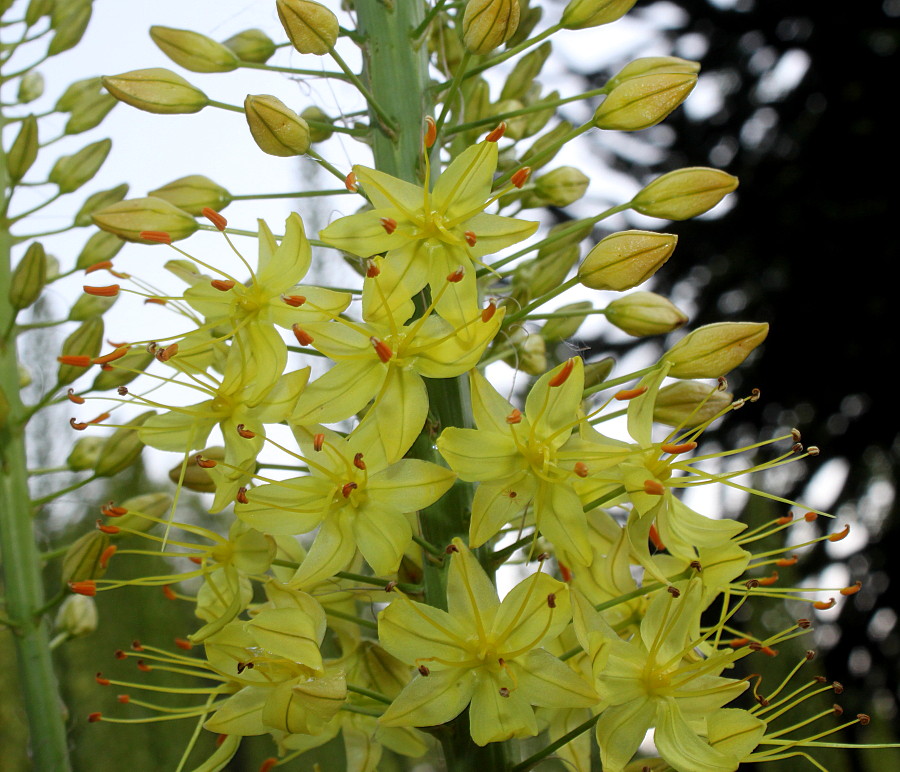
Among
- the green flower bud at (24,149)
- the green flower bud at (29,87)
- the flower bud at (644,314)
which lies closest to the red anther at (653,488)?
the flower bud at (644,314)

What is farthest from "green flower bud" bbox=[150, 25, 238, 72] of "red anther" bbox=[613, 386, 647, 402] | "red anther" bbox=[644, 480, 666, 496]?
"red anther" bbox=[644, 480, 666, 496]

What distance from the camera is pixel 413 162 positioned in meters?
1.43

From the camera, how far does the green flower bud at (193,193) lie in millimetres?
1489

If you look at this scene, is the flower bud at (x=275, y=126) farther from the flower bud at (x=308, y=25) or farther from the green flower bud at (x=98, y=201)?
the green flower bud at (x=98, y=201)

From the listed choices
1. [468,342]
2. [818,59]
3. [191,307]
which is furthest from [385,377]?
[818,59]

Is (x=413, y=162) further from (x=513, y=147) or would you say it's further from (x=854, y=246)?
(x=854, y=246)

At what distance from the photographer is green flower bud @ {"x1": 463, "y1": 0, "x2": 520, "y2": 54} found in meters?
1.30

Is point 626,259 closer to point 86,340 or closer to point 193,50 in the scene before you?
point 193,50

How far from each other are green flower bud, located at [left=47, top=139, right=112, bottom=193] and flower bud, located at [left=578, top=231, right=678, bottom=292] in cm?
108

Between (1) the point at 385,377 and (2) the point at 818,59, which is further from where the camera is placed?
(2) the point at 818,59

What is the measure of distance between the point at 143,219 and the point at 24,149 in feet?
1.92

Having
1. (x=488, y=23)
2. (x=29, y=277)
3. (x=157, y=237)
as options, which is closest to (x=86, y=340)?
(x=29, y=277)

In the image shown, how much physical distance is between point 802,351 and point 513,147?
279cm

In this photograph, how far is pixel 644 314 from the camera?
144cm
